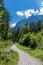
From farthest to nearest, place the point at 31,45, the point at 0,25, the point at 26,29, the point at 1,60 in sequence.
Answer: the point at 26,29 → the point at 31,45 → the point at 1,60 → the point at 0,25

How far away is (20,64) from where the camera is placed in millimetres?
26438

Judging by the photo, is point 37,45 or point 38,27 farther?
point 38,27

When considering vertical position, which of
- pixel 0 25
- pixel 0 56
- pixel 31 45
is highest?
pixel 0 25

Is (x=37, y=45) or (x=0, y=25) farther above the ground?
(x=0, y=25)

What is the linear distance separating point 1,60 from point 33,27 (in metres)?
142

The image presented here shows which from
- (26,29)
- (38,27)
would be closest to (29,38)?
(26,29)

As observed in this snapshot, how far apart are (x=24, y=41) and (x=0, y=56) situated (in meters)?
55.9

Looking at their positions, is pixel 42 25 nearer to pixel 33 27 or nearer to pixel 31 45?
pixel 33 27

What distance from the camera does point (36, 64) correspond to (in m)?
26.8

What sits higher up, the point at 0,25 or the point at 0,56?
the point at 0,25

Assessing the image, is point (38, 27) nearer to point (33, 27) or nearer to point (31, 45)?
point (33, 27)

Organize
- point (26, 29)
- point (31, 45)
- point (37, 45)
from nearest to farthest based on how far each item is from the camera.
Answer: point (37, 45) < point (31, 45) < point (26, 29)

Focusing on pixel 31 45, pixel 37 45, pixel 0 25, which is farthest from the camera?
pixel 31 45

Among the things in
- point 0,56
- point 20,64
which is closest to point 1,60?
point 0,56
